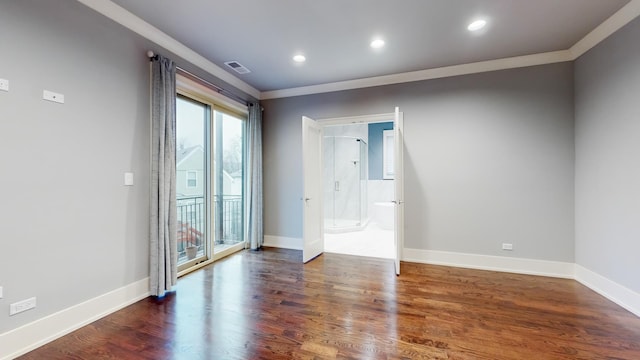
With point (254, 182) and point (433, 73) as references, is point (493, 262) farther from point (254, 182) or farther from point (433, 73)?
point (254, 182)

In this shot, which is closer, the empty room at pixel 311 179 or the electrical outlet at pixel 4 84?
the electrical outlet at pixel 4 84

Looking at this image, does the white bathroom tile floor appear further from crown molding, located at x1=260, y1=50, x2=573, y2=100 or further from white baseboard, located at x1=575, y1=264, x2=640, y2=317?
crown molding, located at x1=260, y1=50, x2=573, y2=100

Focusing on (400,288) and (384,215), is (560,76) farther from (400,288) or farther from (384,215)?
(384,215)

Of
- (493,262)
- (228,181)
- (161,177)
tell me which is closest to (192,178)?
(228,181)

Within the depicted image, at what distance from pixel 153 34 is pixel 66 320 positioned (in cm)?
277

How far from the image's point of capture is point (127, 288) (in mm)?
2646

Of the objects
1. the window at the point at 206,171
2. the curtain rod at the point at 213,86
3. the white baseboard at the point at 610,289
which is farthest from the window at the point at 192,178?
the white baseboard at the point at 610,289

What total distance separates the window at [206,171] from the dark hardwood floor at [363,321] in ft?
2.23

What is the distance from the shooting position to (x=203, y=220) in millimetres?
3918

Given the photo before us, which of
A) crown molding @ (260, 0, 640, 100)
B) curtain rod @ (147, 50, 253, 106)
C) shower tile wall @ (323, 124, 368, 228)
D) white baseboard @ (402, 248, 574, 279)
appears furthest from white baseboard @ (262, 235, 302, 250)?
crown molding @ (260, 0, 640, 100)

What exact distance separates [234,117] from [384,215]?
13.8ft

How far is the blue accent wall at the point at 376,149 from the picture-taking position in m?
7.23

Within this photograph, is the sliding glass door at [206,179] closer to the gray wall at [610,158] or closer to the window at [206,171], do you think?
the window at [206,171]

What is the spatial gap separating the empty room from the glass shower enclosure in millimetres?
2012
